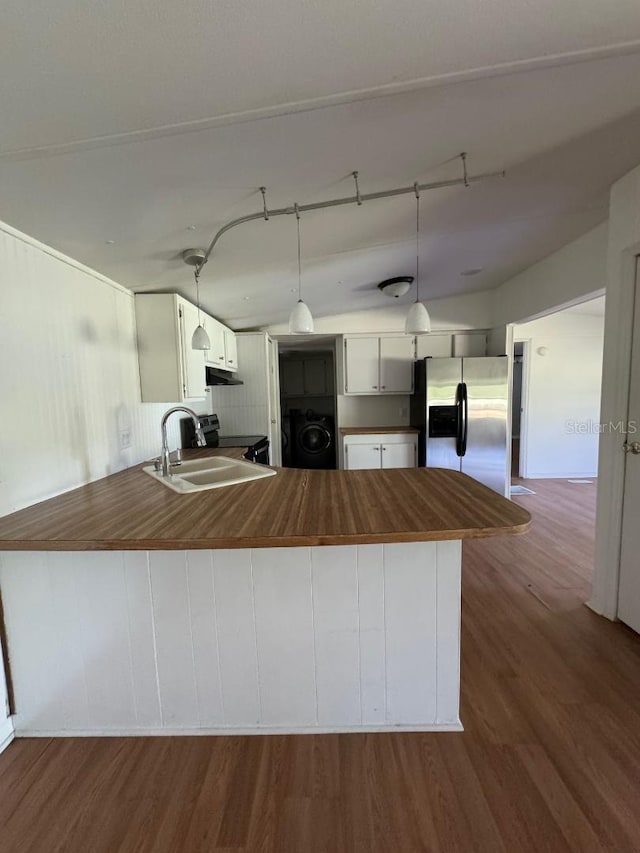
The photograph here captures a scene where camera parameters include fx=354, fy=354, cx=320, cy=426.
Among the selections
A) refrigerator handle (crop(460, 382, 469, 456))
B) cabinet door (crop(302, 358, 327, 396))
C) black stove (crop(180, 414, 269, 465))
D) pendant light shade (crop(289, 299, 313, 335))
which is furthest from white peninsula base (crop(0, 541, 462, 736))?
cabinet door (crop(302, 358, 327, 396))

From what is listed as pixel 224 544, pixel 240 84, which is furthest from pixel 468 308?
pixel 224 544

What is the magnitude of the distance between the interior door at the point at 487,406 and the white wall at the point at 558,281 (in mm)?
603

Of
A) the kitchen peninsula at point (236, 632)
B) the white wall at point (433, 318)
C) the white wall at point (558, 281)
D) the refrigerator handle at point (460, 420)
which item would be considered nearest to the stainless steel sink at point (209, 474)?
the kitchen peninsula at point (236, 632)

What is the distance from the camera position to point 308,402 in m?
6.39

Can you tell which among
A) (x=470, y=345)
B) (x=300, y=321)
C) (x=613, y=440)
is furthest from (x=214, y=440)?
(x=470, y=345)

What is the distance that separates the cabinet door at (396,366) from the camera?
14.7 ft

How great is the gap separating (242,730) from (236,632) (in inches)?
16.0

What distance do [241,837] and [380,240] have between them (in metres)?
2.92

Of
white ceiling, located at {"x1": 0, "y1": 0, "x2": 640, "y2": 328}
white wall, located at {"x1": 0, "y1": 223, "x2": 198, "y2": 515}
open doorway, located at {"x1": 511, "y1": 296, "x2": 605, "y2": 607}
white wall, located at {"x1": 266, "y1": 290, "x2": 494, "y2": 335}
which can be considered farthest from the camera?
open doorway, located at {"x1": 511, "y1": 296, "x2": 605, "y2": 607}

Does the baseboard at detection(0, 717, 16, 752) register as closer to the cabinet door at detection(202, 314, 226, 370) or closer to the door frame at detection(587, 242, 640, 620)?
the cabinet door at detection(202, 314, 226, 370)

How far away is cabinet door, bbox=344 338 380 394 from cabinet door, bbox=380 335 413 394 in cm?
8

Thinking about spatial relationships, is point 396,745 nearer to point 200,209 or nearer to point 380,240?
point 200,209

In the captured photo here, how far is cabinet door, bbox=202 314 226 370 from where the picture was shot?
305 cm

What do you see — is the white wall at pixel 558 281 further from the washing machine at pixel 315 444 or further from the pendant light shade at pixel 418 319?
A: the washing machine at pixel 315 444
